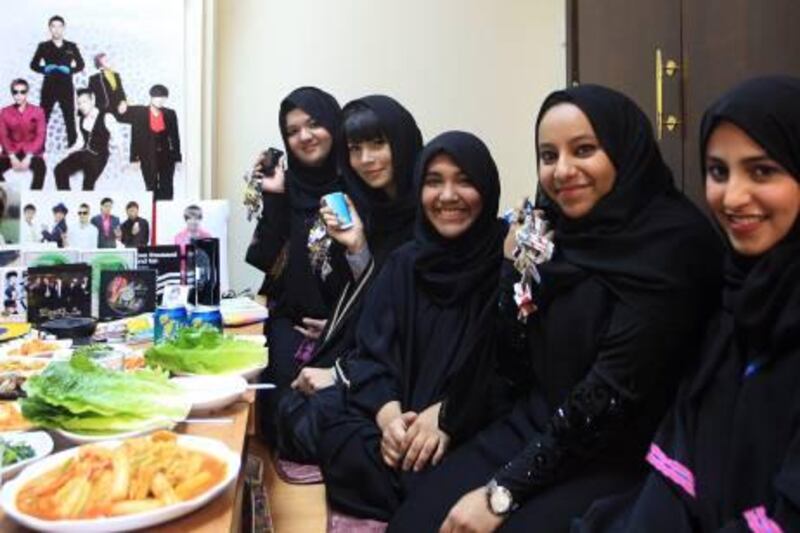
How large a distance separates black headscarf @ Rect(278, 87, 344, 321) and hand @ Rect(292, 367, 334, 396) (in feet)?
1.26

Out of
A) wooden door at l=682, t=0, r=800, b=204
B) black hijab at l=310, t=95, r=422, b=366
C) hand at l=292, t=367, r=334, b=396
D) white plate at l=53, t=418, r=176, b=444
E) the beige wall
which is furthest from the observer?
the beige wall

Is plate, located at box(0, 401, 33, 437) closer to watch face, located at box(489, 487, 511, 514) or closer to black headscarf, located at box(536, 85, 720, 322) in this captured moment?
watch face, located at box(489, 487, 511, 514)

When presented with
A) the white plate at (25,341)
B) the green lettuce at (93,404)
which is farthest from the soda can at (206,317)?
the green lettuce at (93,404)

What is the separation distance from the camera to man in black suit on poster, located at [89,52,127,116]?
2.42 meters

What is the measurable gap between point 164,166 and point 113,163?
176 millimetres

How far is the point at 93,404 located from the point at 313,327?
1086mm

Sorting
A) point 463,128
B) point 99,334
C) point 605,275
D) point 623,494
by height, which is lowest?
point 623,494

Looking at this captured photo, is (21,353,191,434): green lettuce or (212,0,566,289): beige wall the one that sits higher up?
(212,0,566,289): beige wall

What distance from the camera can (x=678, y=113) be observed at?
5.82 ft

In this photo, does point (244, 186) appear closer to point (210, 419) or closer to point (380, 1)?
point (380, 1)

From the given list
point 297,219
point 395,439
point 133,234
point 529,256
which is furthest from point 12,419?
point 133,234

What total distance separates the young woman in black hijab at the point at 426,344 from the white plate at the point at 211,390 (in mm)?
338

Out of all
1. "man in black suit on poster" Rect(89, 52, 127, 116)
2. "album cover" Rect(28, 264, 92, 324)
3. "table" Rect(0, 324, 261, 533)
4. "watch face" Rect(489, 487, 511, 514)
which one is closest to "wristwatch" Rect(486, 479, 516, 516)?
"watch face" Rect(489, 487, 511, 514)

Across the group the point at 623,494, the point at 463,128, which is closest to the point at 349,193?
the point at 463,128
